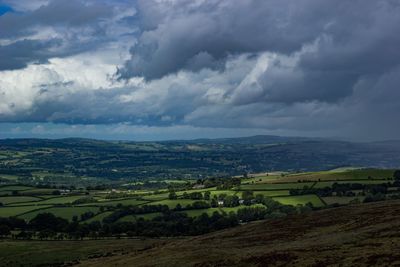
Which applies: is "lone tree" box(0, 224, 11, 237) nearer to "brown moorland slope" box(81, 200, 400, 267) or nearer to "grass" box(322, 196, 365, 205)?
"brown moorland slope" box(81, 200, 400, 267)

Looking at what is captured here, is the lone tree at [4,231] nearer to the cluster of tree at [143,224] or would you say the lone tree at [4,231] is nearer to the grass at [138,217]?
the cluster of tree at [143,224]

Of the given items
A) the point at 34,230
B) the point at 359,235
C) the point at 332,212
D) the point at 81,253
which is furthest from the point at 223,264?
the point at 34,230

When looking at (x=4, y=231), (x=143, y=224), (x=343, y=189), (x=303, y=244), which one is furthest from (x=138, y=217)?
(x=303, y=244)

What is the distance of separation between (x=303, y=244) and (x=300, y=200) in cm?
10903

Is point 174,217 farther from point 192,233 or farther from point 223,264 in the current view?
point 223,264

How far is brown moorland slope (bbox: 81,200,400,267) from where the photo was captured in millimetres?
52531

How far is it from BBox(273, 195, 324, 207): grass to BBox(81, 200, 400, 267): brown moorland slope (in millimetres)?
69331

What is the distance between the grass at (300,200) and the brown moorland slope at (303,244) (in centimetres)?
6933

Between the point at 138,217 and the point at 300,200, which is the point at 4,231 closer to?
the point at 138,217

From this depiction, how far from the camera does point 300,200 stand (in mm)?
172250

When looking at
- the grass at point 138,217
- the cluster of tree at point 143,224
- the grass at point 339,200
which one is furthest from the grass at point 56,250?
the grass at point 339,200

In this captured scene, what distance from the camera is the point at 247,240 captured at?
270 ft

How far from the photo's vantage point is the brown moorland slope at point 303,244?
52531mm

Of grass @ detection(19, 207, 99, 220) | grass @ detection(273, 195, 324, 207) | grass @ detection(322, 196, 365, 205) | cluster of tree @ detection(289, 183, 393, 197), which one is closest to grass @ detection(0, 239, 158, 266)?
grass @ detection(19, 207, 99, 220)
